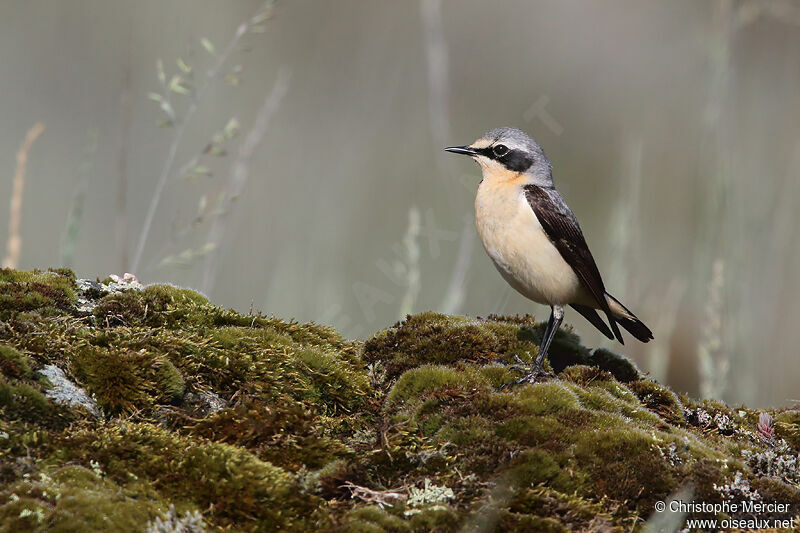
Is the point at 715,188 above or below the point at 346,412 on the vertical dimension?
above

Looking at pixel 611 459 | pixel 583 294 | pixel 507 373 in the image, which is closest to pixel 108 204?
pixel 583 294

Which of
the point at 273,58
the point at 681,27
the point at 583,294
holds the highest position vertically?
the point at 681,27

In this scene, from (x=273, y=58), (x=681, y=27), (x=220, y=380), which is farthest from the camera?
(x=681, y=27)

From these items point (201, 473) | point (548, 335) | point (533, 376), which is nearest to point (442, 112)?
point (548, 335)

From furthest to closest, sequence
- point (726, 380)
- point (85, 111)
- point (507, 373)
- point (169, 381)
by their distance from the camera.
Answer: point (85, 111)
point (726, 380)
point (507, 373)
point (169, 381)

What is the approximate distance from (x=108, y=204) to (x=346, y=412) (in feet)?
28.6

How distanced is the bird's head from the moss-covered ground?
2344 millimetres

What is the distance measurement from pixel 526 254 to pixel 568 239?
0.43 metres

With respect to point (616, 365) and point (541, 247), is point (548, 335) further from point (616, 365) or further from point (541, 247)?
point (541, 247)

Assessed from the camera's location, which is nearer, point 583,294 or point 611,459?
point 611,459

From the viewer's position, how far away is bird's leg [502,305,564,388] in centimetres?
508

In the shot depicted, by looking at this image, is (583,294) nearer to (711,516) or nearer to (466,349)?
(466,349)

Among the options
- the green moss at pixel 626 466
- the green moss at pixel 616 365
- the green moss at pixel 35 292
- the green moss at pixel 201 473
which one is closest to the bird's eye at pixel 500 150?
the green moss at pixel 616 365

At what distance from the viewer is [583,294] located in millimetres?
7094
